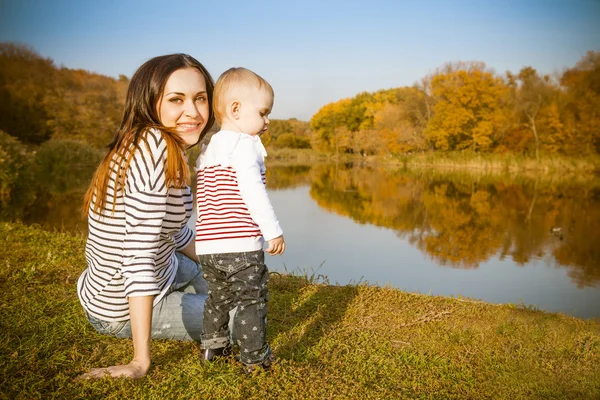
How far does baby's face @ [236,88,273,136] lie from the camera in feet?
6.49

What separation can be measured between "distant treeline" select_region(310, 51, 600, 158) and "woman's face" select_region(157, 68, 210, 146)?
26.8 metres

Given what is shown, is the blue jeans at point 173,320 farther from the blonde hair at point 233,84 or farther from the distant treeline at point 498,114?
the distant treeline at point 498,114

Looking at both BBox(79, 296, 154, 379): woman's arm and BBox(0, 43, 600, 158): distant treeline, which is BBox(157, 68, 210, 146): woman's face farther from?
BBox(0, 43, 600, 158): distant treeline

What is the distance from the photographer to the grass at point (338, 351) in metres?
1.84

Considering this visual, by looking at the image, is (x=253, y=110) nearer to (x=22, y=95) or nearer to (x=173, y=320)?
(x=173, y=320)

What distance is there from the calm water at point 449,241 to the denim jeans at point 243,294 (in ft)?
6.19

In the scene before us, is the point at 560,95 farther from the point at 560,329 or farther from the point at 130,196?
the point at 130,196

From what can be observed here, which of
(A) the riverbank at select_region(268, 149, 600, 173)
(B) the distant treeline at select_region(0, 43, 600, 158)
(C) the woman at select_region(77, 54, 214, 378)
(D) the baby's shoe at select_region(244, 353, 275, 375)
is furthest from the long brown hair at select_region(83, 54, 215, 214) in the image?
(A) the riverbank at select_region(268, 149, 600, 173)

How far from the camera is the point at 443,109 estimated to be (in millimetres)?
29562

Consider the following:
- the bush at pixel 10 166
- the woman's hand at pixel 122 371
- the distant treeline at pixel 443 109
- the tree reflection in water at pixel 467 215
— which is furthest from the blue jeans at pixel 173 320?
the distant treeline at pixel 443 109

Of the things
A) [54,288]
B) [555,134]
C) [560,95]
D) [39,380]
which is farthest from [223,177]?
[560,95]

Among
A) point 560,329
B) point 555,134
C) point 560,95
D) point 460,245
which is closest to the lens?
point 560,329

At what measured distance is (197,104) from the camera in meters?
2.13

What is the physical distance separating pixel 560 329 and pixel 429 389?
4.28 ft
